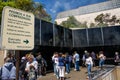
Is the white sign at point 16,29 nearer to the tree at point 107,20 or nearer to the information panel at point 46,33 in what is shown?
the information panel at point 46,33

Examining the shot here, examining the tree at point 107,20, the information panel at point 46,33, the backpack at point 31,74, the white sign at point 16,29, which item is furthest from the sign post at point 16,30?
the tree at point 107,20

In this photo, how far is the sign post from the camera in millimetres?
2926

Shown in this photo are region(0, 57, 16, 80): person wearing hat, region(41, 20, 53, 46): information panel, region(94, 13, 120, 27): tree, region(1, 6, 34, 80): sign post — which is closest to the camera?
region(1, 6, 34, 80): sign post

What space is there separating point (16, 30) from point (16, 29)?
0.8 inches

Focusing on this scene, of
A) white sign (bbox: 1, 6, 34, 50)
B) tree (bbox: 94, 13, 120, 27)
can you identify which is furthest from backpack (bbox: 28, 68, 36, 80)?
tree (bbox: 94, 13, 120, 27)

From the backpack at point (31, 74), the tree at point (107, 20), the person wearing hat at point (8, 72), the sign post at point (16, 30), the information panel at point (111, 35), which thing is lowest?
the backpack at point (31, 74)

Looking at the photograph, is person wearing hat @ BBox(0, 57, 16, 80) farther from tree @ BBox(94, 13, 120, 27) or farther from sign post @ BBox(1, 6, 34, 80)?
tree @ BBox(94, 13, 120, 27)

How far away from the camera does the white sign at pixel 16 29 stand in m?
2.93

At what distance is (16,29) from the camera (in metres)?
3.10

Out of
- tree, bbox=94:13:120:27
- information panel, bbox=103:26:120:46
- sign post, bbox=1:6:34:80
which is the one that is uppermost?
tree, bbox=94:13:120:27

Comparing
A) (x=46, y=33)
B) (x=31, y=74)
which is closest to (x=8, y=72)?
(x=31, y=74)

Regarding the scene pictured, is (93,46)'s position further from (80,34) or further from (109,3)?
(109,3)

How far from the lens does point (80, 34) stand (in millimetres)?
20312

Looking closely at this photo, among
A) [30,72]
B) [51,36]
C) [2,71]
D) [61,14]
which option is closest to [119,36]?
[51,36]
